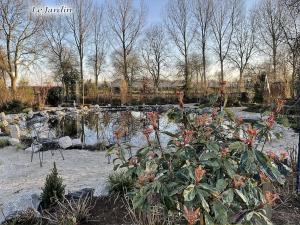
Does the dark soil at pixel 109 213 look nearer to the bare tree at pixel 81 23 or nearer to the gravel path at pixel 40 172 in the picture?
the gravel path at pixel 40 172

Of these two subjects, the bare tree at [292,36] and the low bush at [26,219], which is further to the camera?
the bare tree at [292,36]

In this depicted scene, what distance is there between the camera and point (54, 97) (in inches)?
848

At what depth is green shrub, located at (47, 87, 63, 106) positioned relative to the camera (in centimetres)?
2135

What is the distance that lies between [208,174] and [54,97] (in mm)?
20812

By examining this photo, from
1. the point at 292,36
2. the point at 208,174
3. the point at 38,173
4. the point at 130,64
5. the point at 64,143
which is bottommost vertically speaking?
the point at 38,173

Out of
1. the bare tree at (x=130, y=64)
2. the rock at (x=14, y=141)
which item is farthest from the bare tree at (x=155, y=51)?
the rock at (x=14, y=141)

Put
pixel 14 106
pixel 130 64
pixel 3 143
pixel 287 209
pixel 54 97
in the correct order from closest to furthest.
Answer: pixel 287 209 < pixel 3 143 < pixel 14 106 < pixel 54 97 < pixel 130 64

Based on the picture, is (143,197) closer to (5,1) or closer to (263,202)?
(263,202)

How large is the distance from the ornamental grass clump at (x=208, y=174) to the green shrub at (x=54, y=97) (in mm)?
20378

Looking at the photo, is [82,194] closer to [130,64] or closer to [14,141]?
[14,141]

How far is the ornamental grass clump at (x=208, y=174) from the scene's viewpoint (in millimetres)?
1504

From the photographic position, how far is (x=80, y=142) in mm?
7605

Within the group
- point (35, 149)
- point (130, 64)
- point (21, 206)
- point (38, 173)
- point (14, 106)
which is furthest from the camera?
point (130, 64)

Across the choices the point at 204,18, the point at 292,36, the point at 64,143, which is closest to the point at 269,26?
the point at 204,18
